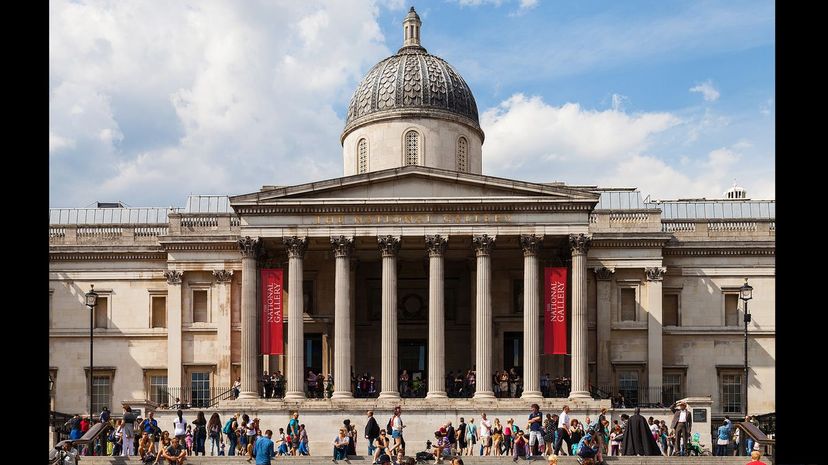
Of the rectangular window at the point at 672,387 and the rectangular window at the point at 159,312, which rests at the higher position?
the rectangular window at the point at 159,312

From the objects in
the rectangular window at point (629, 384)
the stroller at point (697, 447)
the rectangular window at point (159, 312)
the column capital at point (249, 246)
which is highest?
the column capital at point (249, 246)

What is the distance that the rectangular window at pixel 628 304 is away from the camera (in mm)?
48719

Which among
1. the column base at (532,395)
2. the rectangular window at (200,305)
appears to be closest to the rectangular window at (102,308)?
the rectangular window at (200,305)

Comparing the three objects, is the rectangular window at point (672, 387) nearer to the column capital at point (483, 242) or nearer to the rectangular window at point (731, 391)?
the rectangular window at point (731, 391)

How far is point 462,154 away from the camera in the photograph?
166ft

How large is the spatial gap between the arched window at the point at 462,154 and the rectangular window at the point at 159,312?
54.8 feet

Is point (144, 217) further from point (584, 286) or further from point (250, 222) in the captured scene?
point (584, 286)

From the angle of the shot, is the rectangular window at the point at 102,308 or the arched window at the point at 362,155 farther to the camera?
the arched window at the point at 362,155

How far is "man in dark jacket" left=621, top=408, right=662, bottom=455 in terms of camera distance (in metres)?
31.5

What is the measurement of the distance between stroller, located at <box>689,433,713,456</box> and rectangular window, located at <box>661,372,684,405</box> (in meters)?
8.42
